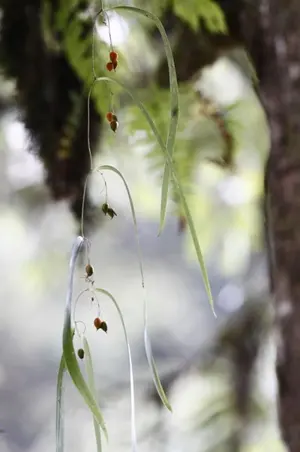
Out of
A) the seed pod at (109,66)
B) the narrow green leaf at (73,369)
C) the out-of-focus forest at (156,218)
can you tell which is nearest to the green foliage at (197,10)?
the out-of-focus forest at (156,218)

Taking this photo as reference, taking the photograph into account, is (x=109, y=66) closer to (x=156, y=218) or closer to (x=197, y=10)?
(x=197, y=10)

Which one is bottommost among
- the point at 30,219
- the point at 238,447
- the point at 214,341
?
the point at 238,447

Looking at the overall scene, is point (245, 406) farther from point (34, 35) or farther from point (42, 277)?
point (34, 35)

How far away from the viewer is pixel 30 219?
27.6 inches

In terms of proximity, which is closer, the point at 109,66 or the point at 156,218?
the point at 109,66

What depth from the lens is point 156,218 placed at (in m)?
0.70

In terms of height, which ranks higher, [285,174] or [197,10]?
[197,10]

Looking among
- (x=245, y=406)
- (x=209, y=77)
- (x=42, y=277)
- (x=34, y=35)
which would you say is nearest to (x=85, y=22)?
(x=34, y=35)

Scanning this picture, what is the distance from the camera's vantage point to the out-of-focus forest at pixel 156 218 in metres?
0.52

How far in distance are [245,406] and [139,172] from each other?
285 millimetres

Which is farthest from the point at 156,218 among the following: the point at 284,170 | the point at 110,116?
the point at 110,116

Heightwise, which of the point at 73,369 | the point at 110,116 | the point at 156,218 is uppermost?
the point at 156,218

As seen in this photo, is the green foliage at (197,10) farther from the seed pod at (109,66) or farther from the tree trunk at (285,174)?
the seed pod at (109,66)

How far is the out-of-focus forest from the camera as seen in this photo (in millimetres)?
520
